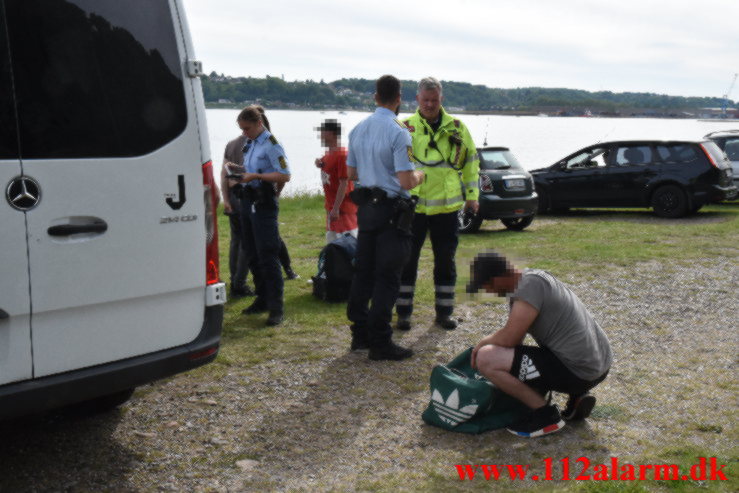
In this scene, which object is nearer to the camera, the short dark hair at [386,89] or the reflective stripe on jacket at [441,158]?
the short dark hair at [386,89]

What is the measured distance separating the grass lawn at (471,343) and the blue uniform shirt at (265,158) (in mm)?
1310

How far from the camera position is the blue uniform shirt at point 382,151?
208 inches

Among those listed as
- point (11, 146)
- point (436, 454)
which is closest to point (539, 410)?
point (436, 454)

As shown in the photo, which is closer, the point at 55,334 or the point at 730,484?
the point at 55,334

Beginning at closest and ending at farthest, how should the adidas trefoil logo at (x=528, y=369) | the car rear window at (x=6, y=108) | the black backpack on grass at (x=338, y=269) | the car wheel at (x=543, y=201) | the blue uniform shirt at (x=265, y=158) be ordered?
the car rear window at (x=6, y=108)
the adidas trefoil logo at (x=528, y=369)
the blue uniform shirt at (x=265, y=158)
the black backpack on grass at (x=338, y=269)
the car wheel at (x=543, y=201)

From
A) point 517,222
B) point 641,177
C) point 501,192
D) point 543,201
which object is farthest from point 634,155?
point 501,192

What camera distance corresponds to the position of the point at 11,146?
Answer: 9.80 feet

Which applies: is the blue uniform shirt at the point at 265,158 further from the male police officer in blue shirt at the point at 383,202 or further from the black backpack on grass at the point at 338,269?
the black backpack on grass at the point at 338,269

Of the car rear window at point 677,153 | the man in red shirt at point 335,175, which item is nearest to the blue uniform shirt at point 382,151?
the man in red shirt at point 335,175

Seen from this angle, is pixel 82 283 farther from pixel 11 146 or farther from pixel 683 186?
pixel 683 186

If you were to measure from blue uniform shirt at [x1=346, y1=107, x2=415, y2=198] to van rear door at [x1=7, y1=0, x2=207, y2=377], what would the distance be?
73.6 inches

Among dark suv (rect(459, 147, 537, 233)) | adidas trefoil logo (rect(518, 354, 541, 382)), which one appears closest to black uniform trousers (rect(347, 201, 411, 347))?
adidas trefoil logo (rect(518, 354, 541, 382))

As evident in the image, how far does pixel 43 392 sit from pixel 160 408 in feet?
5.07

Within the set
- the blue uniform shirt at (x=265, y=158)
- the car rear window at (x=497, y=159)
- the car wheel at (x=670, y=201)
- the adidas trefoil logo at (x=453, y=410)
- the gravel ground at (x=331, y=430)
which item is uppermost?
the blue uniform shirt at (x=265, y=158)
